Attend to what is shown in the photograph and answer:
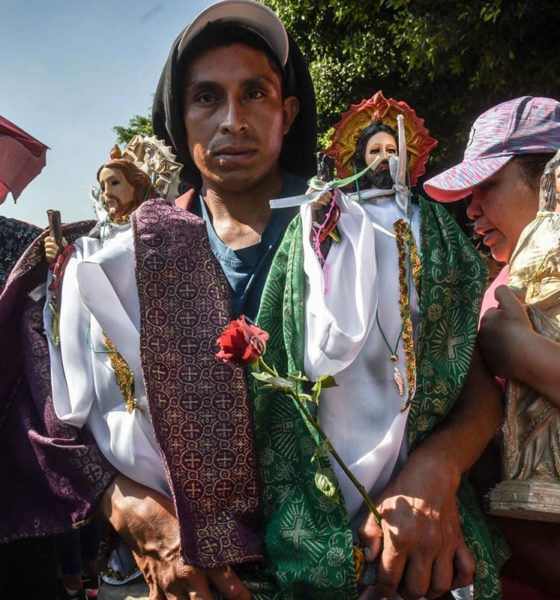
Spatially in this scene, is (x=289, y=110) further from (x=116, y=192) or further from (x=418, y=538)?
(x=418, y=538)

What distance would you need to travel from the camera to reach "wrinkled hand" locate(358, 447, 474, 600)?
6.21ft

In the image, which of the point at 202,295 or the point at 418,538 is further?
the point at 202,295

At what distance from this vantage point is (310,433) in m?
2.01

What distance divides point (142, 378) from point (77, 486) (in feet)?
1.33

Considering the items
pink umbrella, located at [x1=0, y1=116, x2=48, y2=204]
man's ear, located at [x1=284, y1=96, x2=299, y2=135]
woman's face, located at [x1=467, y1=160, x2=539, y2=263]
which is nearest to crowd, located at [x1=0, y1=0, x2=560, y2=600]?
man's ear, located at [x1=284, y1=96, x2=299, y2=135]

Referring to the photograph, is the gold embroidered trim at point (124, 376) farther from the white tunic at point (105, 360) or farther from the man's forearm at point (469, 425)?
the man's forearm at point (469, 425)

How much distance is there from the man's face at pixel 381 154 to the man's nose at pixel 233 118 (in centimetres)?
48

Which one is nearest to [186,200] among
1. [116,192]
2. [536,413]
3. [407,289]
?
[116,192]

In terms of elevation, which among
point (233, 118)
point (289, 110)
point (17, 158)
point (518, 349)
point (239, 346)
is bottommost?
point (518, 349)

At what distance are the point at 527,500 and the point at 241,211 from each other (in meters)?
1.37

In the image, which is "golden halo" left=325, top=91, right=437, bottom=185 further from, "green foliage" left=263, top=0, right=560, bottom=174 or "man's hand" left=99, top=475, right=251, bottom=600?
"green foliage" left=263, top=0, right=560, bottom=174

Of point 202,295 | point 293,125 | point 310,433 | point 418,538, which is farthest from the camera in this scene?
point 293,125

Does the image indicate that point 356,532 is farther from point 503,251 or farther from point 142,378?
point 503,251

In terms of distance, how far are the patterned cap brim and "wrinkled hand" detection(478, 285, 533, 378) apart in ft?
1.90
